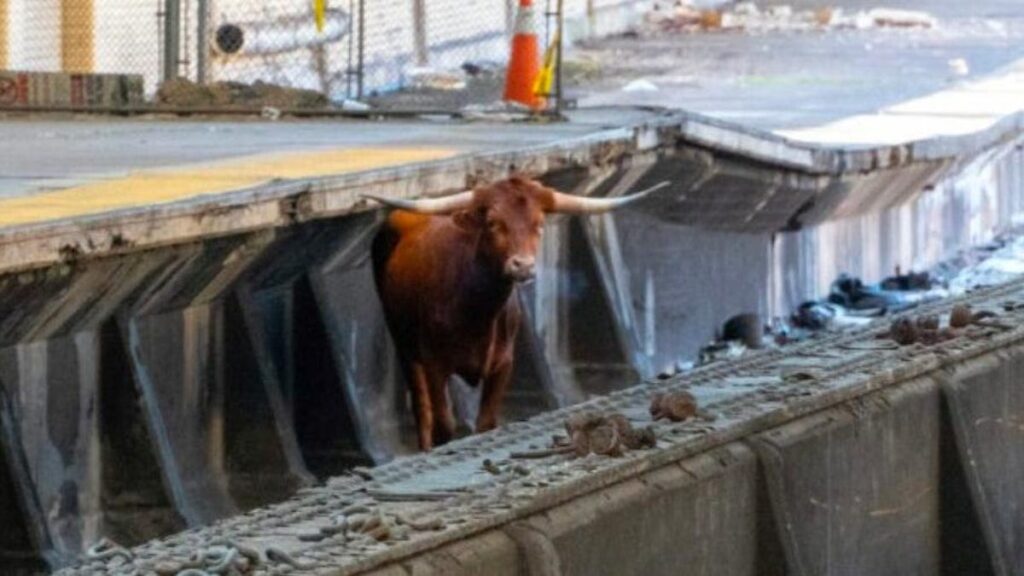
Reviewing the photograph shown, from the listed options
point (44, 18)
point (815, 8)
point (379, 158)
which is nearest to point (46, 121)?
point (44, 18)

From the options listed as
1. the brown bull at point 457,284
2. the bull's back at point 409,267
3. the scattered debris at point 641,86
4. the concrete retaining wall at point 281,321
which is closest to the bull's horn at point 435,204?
the brown bull at point 457,284

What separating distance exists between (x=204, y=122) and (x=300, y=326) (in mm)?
6230

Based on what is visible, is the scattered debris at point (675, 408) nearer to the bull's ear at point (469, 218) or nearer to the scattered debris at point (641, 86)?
the bull's ear at point (469, 218)

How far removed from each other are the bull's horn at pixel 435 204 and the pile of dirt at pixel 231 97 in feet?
23.4

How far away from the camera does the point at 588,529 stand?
25.2ft

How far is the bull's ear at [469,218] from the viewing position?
14953mm

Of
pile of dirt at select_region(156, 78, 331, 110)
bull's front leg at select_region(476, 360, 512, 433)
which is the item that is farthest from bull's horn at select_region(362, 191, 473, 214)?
pile of dirt at select_region(156, 78, 331, 110)

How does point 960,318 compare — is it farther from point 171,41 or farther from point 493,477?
point 171,41

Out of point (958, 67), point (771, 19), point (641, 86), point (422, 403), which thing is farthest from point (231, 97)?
point (771, 19)

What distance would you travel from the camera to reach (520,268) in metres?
14.5

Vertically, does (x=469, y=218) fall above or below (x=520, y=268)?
above

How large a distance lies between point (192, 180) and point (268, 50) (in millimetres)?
11810

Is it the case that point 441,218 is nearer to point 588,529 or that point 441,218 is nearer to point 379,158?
point 379,158

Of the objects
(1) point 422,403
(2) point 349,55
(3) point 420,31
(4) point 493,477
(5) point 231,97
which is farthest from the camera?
(3) point 420,31
